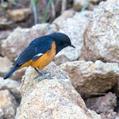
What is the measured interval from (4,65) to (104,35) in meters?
1.75

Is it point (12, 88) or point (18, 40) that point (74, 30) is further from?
point (12, 88)

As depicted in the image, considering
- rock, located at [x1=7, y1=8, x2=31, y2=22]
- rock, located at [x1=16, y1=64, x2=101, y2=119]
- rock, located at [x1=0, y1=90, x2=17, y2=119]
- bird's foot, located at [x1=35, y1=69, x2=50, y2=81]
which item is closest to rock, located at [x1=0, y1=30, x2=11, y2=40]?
rock, located at [x1=7, y1=8, x2=31, y2=22]

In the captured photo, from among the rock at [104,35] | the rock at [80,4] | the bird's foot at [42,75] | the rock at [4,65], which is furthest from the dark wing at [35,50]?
the rock at [80,4]

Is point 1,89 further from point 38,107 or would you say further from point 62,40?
point 38,107

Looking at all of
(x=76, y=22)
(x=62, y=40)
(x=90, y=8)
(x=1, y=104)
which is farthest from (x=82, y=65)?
(x=90, y=8)

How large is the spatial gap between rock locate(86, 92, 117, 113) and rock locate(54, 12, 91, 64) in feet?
3.87

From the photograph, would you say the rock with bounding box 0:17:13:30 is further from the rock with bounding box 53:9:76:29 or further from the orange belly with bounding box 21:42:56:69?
the orange belly with bounding box 21:42:56:69

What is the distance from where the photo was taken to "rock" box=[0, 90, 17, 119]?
5.93 meters

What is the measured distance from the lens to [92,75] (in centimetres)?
611

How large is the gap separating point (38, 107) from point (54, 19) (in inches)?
175

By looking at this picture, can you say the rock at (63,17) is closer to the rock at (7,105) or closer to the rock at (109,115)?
the rock at (7,105)

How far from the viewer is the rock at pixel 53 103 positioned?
15.7ft

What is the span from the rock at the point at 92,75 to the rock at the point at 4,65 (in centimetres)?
145

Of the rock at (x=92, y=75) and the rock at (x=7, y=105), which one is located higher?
the rock at (x=92, y=75)
